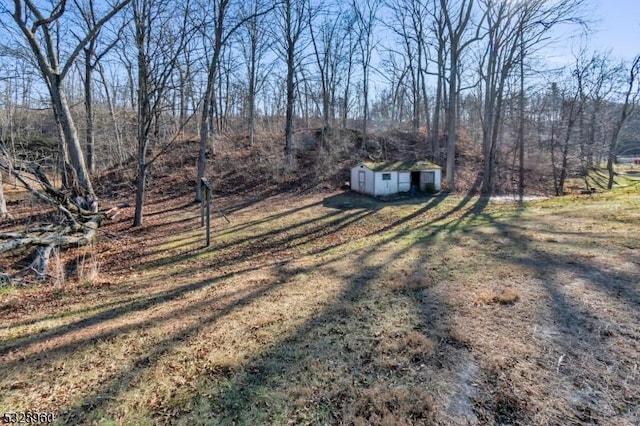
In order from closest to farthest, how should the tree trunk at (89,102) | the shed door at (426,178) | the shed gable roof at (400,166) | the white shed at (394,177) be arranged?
the tree trunk at (89,102) → the white shed at (394,177) → the shed gable roof at (400,166) → the shed door at (426,178)

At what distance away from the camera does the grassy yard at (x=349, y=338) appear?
248 cm

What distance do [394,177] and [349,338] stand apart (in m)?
14.1

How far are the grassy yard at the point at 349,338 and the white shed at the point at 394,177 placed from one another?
30.4 ft

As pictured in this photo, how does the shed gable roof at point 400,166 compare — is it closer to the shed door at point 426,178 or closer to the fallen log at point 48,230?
the shed door at point 426,178

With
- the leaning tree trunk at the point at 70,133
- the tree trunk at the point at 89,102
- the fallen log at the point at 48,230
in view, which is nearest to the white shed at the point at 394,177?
the fallen log at the point at 48,230

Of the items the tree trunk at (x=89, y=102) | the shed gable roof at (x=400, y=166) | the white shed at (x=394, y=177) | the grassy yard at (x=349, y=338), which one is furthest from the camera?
the shed gable roof at (x=400, y=166)

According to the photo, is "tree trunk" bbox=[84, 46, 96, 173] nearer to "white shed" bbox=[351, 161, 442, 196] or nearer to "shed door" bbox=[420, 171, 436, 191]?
"white shed" bbox=[351, 161, 442, 196]

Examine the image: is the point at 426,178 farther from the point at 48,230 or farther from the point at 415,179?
the point at 48,230

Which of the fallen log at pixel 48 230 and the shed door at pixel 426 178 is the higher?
the shed door at pixel 426 178

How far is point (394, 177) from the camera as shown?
16688 millimetres

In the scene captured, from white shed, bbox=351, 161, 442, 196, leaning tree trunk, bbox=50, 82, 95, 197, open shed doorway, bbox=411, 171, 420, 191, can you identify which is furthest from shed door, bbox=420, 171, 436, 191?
leaning tree trunk, bbox=50, 82, 95, 197

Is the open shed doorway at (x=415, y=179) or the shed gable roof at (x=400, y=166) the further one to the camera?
the open shed doorway at (x=415, y=179)

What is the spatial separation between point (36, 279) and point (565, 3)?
69.2 feet

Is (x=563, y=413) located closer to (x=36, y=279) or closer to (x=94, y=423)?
(x=94, y=423)
